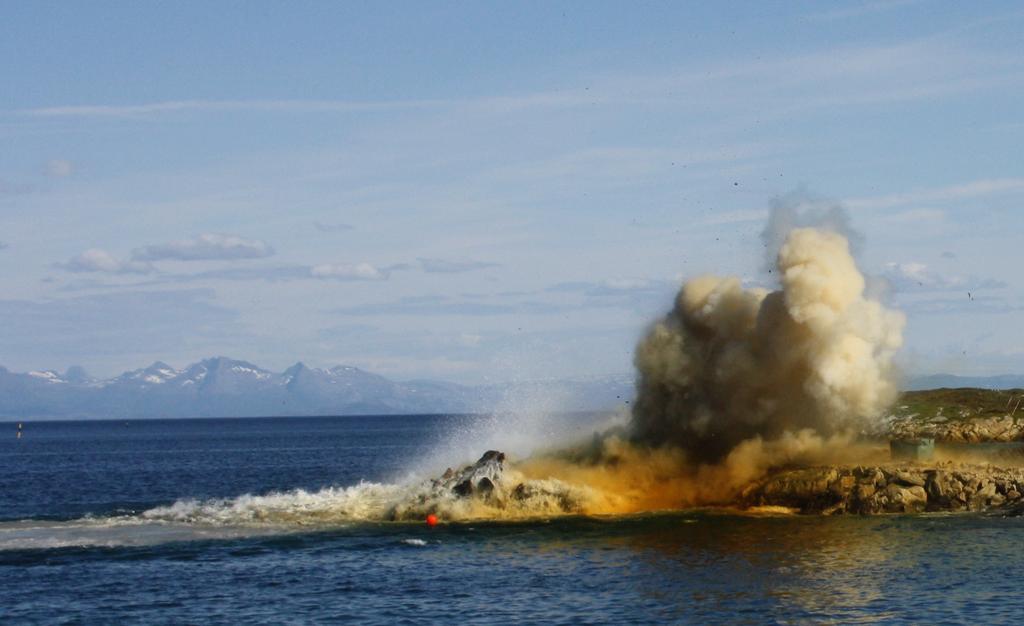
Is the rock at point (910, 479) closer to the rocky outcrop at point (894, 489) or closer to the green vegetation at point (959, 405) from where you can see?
the rocky outcrop at point (894, 489)

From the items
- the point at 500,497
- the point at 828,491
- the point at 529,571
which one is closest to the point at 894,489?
the point at 828,491

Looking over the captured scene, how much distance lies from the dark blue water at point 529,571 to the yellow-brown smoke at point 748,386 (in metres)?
4.33

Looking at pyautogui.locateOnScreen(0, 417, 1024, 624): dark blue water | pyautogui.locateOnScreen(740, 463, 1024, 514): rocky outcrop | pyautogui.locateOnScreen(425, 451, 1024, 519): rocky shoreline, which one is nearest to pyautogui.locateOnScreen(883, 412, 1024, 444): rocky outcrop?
pyautogui.locateOnScreen(425, 451, 1024, 519): rocky shoreline

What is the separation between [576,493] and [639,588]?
19.6 m

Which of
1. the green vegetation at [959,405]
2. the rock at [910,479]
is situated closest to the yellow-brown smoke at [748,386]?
the rock at [910,479]

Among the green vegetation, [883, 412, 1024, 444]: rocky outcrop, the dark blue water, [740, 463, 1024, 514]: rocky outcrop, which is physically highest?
the green vegetation

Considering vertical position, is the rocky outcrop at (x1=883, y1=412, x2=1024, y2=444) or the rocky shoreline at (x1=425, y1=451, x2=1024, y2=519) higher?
the rocky outcrop at (x1=883, y1=412, x2=1024, y2=444)

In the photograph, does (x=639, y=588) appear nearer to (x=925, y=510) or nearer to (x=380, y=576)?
(x=380, y=576)

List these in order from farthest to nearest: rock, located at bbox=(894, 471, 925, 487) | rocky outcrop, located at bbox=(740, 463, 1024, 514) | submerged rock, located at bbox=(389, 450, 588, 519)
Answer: submerged rock, located at bbox=(389, 450, 588, 519)
rock, located at bbox=(894, 471, 925, 487)
rocky outcrop, located at bbox=(740, 463, 1024, 514)

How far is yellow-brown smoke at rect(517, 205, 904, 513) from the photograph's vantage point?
67438 millimetres

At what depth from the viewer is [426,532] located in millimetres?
65812

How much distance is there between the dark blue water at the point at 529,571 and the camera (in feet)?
152

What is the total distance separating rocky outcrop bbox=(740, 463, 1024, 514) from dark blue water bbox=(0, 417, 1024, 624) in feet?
6.67

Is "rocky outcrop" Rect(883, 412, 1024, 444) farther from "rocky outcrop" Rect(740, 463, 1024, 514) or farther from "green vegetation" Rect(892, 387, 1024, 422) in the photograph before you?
"rocky outcrop" Rect(740, 463, 1024, 514)
